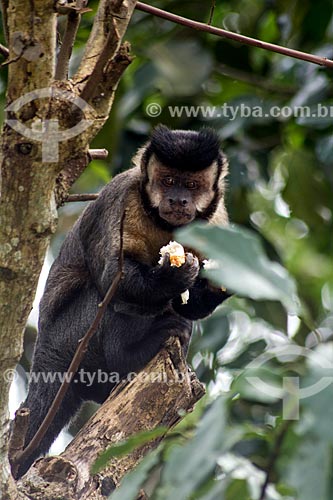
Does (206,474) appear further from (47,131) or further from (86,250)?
(86,250)

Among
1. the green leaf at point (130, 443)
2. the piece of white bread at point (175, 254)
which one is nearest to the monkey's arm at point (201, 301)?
the piece of white bread at point (175, 254)

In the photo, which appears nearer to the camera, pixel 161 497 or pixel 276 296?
pixel 276 296

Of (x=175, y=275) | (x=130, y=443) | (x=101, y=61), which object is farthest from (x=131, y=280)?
(x=130, y=443)

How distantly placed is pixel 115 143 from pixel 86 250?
1210 mm

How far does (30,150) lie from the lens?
9.87 feet

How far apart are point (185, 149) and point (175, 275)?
3.24ft

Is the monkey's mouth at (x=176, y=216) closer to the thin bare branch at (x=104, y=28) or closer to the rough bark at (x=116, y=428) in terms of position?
the rough bark at (x=116, y=428)

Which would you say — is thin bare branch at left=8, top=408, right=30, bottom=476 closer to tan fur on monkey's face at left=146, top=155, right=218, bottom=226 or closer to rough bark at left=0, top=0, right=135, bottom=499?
rough bark at left=0, top=0, right=135, bottom=499

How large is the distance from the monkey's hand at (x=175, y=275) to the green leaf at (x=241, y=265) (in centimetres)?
330

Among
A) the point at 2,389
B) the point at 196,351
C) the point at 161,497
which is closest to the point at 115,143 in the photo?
the point at 196,351

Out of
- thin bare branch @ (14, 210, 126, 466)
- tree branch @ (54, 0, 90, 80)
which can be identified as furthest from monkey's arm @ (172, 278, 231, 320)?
tree branch @ (54, 0, 90, 80)

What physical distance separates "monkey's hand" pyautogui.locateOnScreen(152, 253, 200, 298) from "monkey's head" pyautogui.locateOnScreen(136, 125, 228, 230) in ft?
1.46

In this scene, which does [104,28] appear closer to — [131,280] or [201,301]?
[131,280]

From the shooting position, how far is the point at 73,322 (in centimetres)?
586
